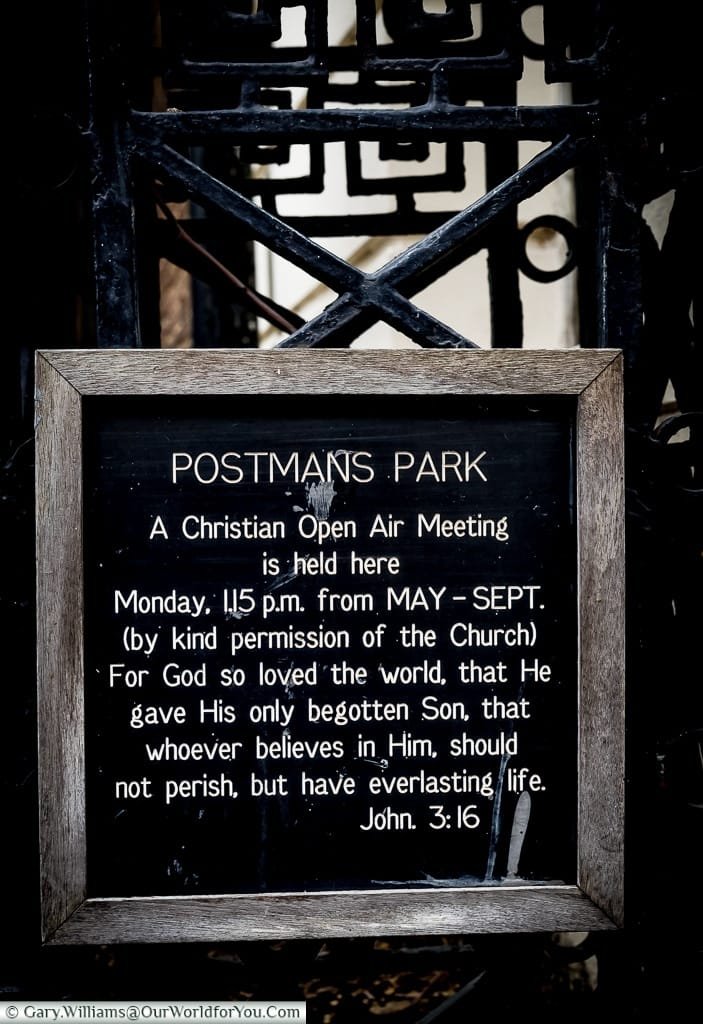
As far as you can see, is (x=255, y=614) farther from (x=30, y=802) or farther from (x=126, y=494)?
(x=30, y=802)

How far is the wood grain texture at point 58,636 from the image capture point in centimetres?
168

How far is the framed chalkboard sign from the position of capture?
169 centimetres

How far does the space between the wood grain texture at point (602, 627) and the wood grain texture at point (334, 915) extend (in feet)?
0.29

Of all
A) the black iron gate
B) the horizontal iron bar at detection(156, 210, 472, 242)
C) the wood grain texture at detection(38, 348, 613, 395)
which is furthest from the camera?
the horizontal iron bar at detection(156, 210, 472, 242)

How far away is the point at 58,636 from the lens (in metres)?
1.68

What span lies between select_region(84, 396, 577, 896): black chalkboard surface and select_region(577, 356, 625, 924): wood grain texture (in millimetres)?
39

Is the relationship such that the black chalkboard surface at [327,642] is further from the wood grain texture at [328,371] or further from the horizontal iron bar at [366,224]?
the horizontal iron bar at [366,224]

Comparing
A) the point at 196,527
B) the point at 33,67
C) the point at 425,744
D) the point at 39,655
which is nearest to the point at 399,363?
the point at 196,527

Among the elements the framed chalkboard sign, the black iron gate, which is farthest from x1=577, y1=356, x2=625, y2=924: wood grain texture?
the black iron gate

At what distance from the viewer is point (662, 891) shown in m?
1.88

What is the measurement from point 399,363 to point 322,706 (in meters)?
0.81

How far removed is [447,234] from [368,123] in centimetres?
34

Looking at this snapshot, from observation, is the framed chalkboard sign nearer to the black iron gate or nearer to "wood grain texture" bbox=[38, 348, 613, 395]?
"wood grain texture" bbox=[38, 348, 613, 395]

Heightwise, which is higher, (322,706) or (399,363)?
(399,363)
